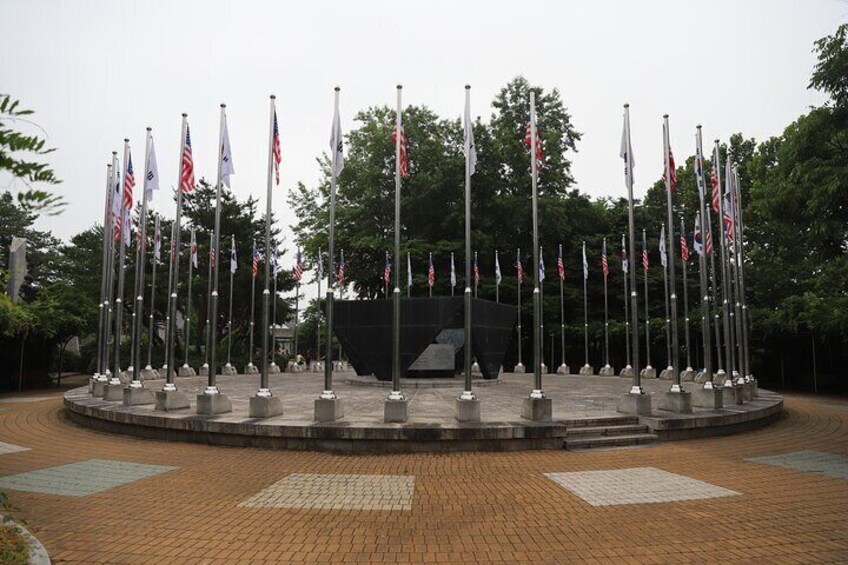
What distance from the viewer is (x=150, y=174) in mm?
15164

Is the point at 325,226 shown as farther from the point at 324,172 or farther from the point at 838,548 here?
the point at 838,548

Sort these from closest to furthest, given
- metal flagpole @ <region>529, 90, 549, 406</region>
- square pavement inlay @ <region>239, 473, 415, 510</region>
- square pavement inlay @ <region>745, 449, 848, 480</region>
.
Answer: square pavement inlay @ <region>239, 473, 415, 510</region>
square pavement inlay @ <region>745, 449, 848, 480</region>
metal flagpole @ <region>529, 90, 549, 406</region>

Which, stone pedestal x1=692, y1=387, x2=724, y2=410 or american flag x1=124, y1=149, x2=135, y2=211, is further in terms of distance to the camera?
american flag x1=124, y1=149, x2=135, y2=211

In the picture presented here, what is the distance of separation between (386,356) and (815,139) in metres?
16.2

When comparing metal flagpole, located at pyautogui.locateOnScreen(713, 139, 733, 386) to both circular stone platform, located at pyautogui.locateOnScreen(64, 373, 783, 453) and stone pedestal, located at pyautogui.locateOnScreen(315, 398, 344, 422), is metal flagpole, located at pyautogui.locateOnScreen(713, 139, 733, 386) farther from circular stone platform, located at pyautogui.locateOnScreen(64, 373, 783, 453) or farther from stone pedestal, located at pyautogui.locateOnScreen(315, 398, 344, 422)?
stone pedestal, located at pyautogui.locateOnScreen(315, 398, 344, 422)

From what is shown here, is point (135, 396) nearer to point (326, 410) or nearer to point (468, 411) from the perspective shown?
point (326, 410)

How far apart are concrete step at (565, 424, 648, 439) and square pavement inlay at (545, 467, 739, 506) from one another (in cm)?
241

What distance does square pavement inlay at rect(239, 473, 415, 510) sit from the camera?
6973 mm

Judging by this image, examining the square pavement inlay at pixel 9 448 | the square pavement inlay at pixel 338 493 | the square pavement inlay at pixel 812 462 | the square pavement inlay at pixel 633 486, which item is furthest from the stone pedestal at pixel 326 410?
the square pavement inlay at pixel 812 462

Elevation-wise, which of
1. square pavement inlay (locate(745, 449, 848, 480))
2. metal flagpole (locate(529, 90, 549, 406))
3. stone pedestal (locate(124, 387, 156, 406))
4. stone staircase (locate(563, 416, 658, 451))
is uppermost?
metal flagpole (locate(529, 90, 549, 406))

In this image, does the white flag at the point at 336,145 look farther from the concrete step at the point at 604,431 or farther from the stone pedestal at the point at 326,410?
the concrete step at the point at 604,431

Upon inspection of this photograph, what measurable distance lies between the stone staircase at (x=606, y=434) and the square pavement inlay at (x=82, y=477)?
25.0 feet

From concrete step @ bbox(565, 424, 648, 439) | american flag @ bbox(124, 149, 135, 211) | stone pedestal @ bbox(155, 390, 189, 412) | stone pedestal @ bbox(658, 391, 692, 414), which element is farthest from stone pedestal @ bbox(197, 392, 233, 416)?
stone pedestal @ bbox(658, 391, 692, 414)

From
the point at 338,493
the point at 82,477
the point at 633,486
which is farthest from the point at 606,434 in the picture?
the point at 82,477
